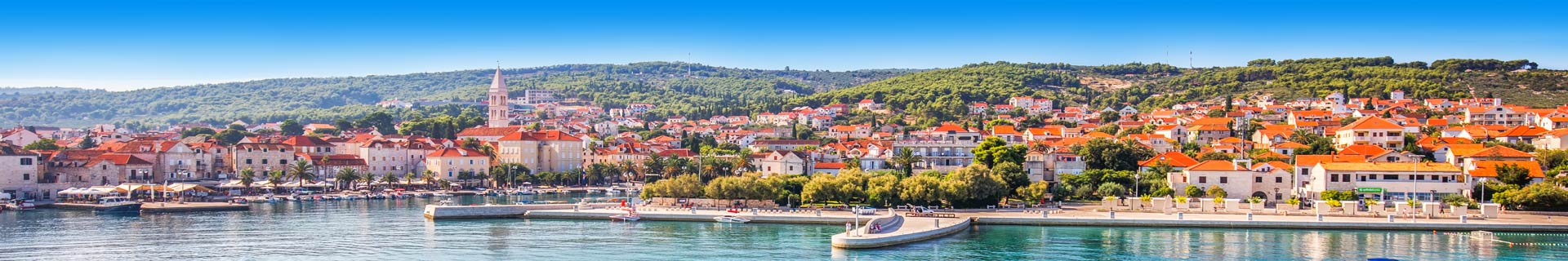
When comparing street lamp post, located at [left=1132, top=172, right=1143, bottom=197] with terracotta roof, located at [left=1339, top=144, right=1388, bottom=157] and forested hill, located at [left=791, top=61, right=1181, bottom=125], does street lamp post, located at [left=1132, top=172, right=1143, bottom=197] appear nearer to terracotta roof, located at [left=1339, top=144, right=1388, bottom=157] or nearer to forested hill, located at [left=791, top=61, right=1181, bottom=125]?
terracotta roof, located at [left=1339, top=144, right=1388, bottom=157]

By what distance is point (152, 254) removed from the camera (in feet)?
127

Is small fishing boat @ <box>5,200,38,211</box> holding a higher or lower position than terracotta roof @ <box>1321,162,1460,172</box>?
lower

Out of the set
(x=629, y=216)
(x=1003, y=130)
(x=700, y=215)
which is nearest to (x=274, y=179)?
(x=629, y=216)

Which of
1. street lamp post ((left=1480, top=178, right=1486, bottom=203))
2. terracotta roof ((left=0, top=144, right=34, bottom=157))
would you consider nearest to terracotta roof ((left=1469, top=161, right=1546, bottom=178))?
street lamp post ((left=1480, top=178, right=1486, bottom=203))

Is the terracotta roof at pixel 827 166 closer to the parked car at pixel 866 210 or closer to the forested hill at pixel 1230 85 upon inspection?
the parked car at pixel 866 210

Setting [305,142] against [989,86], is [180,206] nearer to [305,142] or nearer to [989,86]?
[305,142]

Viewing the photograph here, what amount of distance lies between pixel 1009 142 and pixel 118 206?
49186 mm

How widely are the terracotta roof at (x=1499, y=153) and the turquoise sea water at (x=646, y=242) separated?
60.9ft

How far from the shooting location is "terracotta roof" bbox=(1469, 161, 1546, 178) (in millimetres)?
54000

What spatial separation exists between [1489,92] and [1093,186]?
66029 millimetres

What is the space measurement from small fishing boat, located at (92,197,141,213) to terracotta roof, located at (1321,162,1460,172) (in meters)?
46.8

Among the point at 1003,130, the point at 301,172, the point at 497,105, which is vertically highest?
the point at 497,105

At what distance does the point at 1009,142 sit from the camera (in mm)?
85438

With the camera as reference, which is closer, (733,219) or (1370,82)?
(733,219)
